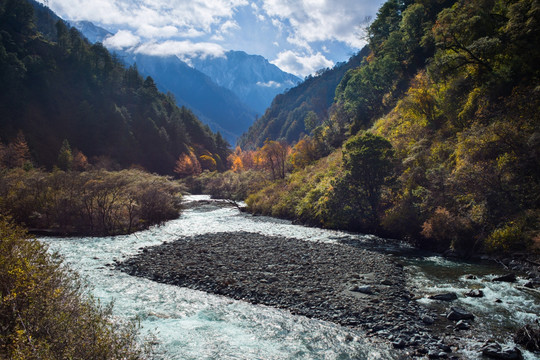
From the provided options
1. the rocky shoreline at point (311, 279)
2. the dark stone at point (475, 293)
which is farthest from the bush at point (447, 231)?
the dark stone at point (475, 293)

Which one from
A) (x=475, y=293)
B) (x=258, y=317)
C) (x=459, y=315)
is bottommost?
(x=258, y=317)

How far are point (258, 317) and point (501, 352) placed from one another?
26.4 feet

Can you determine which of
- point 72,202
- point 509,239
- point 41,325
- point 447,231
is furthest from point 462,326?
point 72,202

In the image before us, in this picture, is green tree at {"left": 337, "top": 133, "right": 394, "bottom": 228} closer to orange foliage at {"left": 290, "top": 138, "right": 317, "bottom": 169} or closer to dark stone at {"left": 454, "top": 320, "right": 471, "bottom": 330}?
dark stone at {"left": 454, "top": 320, "right": 471, "bottom": 330}

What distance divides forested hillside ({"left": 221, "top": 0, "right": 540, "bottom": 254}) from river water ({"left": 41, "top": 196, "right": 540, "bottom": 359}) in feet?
13.8

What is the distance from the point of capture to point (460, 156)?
22.6 m

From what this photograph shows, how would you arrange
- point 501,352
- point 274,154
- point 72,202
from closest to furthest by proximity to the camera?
1. point 501,352
2. point 72,202
3. point 274,154

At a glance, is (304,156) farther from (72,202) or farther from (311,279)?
(311,279)

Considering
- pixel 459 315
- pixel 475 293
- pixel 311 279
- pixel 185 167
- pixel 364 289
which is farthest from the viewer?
pixel 185 167

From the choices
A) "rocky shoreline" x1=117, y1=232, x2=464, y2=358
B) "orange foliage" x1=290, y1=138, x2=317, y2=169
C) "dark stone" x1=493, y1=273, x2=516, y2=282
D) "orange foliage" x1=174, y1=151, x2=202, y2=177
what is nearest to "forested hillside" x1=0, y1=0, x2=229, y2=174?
"orange foliage" x1=174, y1=151, x2=202, y2=177

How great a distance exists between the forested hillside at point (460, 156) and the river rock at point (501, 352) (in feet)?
35.5

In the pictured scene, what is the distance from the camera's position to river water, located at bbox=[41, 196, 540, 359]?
30.6 ft

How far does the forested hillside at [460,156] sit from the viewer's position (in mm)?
18781

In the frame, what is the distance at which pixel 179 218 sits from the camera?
133 ft
